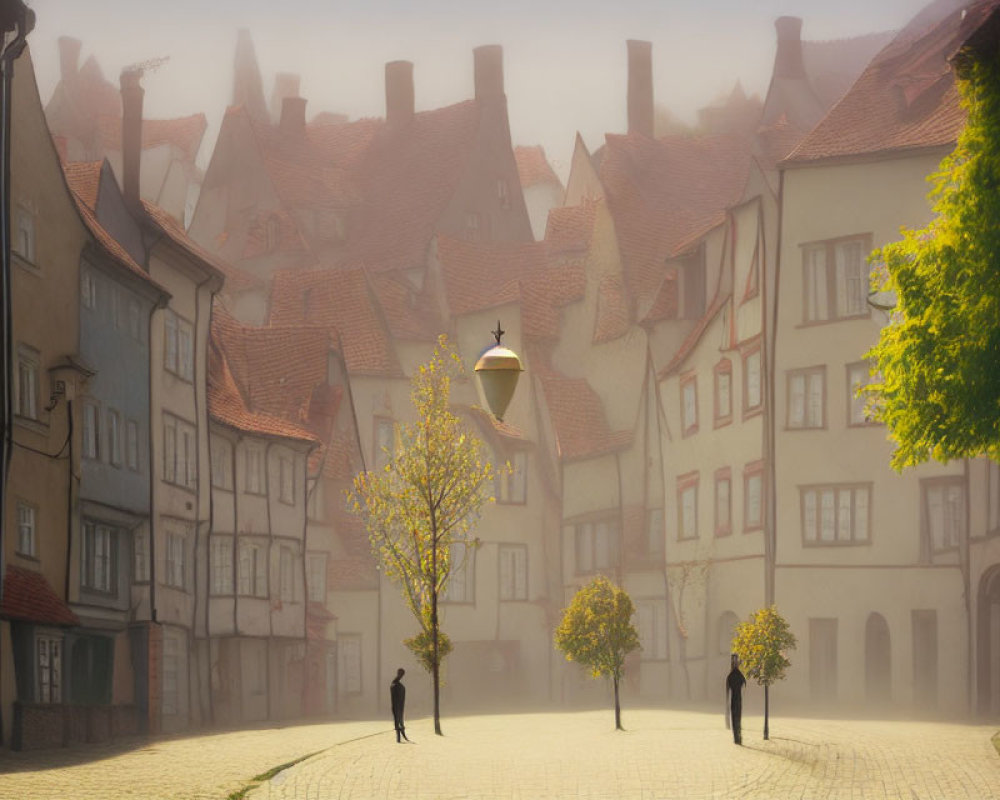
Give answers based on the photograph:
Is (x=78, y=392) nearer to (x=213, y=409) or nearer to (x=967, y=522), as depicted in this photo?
(x=213, y=409)

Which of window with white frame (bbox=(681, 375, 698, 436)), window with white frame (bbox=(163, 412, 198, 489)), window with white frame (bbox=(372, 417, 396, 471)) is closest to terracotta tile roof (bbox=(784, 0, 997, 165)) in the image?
window with white frame (bbox=(681, 375, 698, 436))

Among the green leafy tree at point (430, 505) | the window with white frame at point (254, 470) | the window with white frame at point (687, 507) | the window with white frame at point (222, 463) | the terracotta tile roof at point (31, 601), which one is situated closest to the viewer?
the terracotta tile roof at point (31, 601)

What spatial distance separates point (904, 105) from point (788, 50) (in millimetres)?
19762

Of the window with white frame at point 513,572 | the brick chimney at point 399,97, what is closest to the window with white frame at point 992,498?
the window with white frame at point 513,572

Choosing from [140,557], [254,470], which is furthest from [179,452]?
[254,470]

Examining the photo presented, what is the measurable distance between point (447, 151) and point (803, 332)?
116ft

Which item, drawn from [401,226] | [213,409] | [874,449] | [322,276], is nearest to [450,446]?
[213,409]

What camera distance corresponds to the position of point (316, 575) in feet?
221

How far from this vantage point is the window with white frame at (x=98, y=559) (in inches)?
1689

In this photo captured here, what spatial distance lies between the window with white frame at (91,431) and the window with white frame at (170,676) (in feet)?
25.4

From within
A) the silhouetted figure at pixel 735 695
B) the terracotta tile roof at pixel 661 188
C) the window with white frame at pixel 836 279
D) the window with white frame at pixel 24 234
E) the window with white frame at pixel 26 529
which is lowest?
the silhouetted figure at pixel 735 695

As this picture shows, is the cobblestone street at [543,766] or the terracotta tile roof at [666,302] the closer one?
the cobblestone street at [543,766]

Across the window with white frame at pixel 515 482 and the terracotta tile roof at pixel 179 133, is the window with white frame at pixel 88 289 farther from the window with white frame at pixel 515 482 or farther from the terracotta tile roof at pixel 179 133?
the terracotta tile roof at pixel 179 133

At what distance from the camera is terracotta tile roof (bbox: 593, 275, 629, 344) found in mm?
76688
